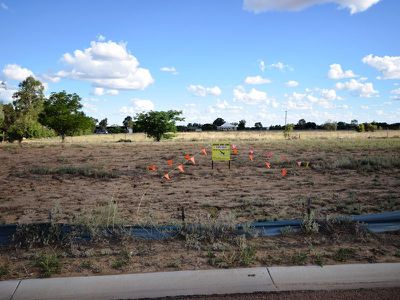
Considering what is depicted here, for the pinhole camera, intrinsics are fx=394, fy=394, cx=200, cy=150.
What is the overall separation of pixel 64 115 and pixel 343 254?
4918 cm

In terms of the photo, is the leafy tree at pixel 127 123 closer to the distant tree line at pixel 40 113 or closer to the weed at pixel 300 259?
the distant tree line at pixel 40 113

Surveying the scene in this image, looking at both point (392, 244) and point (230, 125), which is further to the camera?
point (230, 125)

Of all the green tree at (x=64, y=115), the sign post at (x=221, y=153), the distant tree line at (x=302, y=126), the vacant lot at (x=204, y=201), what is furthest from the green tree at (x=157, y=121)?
the distant tree line at (x=302, y=126)

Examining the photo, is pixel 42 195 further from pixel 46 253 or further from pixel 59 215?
pixel 46 253

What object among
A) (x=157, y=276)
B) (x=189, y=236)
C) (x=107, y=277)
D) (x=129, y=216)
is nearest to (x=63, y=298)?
(x=107, y=277)

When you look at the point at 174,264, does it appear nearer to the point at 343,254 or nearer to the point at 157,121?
the point at 343,254

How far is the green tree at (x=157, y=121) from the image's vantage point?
47906 mm

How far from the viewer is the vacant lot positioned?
629 cm

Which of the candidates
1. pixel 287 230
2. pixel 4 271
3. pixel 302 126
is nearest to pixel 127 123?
pixel 302 126

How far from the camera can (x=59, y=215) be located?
987 centimetres

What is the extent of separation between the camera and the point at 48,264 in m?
5.90

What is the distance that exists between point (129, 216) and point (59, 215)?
1768 millimetres

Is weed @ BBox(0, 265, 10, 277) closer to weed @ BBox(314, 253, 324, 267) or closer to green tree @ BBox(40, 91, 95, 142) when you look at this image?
weed @ BBox(314, 253, 324, 267)

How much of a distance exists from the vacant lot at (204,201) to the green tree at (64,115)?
27740 millimetres
